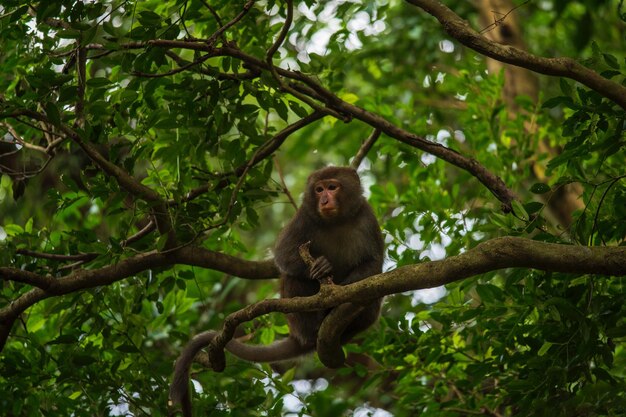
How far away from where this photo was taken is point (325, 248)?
6.13 m

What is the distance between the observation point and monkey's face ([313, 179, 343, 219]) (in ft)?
19.5

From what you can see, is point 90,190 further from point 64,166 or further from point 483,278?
point 483,278

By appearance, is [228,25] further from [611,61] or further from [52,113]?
[611,61]

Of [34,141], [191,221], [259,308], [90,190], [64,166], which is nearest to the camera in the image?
[259,308]

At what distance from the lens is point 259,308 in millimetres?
4148

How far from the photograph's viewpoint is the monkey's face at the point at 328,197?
5.95 meters

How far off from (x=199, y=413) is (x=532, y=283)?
1.99 meters

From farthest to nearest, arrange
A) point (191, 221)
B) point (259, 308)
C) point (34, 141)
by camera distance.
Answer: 1. point (34, 141)
2. point (191, 221)
3. point (259, 308)

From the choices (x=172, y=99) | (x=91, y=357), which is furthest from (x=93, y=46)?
(x=91, y=357)

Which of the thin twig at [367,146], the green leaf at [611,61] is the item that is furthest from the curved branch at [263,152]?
the green leaf at [611,61]

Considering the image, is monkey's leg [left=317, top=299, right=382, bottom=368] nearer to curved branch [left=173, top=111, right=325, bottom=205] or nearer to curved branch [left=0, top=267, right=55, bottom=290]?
curved branch [left=173, top=111, right=325, bottom=205]

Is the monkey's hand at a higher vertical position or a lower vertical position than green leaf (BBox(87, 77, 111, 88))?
lower

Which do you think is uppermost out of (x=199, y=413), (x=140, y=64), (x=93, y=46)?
(x=93, y=46)

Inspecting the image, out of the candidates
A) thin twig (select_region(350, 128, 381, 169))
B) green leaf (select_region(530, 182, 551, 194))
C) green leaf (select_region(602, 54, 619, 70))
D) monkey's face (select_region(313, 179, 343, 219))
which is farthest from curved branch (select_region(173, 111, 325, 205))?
green leaf (select_region(602, 54, 619, 70))
